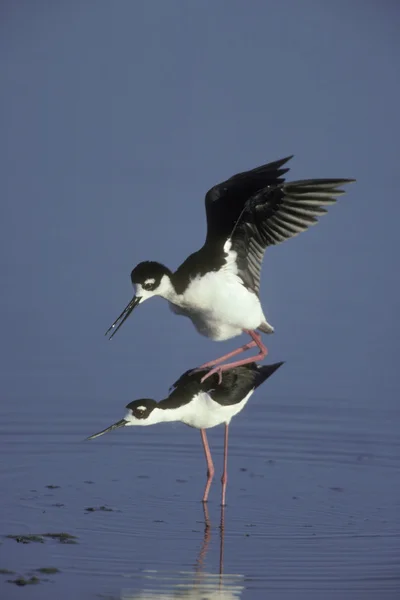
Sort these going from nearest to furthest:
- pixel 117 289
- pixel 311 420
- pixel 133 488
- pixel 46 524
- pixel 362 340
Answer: pixel 46 524, pixel 133 488, pixel 311 420, pixel 362 340, pixel 117 289

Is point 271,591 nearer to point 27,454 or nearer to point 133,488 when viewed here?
point 133,488

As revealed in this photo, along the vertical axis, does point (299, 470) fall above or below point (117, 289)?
below

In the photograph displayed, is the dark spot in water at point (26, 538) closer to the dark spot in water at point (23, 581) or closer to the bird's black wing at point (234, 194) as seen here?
the dark spot in water at point (23, 581)

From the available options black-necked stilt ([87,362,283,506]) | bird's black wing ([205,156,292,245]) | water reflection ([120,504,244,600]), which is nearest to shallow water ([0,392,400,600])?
water reflection ([120,504,244,600])

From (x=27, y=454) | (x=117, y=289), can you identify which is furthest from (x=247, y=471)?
(x=117, y=289)

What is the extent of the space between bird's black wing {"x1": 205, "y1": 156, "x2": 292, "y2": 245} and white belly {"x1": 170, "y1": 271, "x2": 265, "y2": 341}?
0.89 ft

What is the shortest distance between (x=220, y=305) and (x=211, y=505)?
1121 mm

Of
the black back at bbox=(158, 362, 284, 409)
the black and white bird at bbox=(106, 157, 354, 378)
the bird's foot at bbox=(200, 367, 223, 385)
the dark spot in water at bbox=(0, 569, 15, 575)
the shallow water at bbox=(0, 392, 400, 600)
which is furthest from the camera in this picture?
the bird's foot at bbox=(200, 367, 223, 385)

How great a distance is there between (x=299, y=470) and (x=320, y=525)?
3.93 ft

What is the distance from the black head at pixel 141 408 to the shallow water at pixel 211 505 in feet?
1.33

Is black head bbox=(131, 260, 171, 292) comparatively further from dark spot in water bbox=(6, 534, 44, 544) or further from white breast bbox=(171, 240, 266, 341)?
dark spot in water bbox=(6, 534, 44, 544)

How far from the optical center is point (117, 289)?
36.9ft

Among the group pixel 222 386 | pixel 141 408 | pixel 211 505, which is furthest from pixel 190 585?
pixel 222 386

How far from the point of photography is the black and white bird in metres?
7.38
